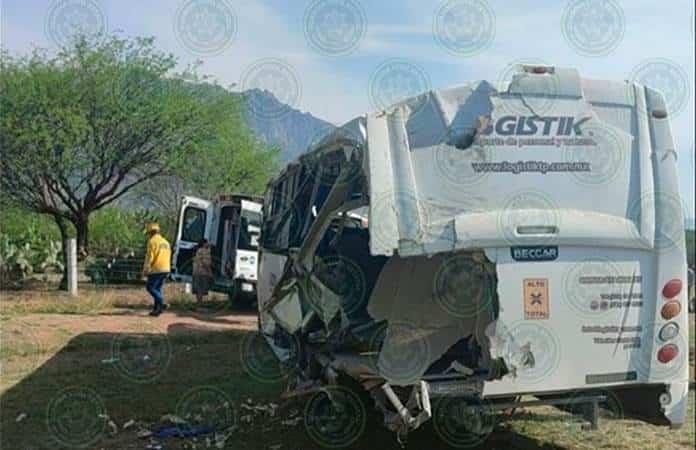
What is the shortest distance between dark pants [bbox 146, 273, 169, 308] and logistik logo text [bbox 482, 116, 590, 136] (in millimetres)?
10189

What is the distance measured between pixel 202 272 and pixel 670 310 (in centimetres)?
1249

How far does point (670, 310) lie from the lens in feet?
16.5

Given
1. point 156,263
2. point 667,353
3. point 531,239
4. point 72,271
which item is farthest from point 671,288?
point 72,271

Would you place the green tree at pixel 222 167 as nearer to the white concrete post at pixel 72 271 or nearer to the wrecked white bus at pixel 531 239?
the white concrete post at pixel 72 271

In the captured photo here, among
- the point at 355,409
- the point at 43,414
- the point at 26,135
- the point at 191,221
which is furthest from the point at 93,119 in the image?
the point at 355,409

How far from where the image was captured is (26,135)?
1884cm

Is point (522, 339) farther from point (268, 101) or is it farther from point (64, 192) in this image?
point (64, 192)

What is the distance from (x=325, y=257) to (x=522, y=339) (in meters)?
2.03

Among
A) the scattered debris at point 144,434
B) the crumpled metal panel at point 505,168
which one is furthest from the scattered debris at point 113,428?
the crumpled metal panel at point 505,168

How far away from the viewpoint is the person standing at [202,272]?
53.7 ft

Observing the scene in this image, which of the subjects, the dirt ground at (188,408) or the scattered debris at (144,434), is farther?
the scattered debris at (144,434)

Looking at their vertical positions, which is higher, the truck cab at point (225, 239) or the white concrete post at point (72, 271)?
the truck cab at point (225, 239)

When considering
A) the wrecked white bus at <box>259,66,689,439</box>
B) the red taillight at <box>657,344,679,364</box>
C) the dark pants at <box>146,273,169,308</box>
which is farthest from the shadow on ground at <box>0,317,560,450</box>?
the dark pants at <box>146,273,169,308</box>

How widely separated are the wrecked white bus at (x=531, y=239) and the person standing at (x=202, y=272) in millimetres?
11306
